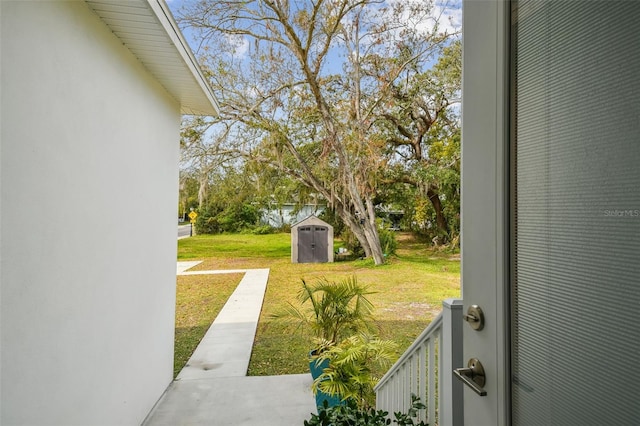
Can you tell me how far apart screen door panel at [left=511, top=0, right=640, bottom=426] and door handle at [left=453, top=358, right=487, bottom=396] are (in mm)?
79

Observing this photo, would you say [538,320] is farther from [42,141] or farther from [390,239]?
[390,239]

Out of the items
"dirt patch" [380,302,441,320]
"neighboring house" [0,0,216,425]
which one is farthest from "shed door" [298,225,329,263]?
"neighboring house" [0,0,216,425]

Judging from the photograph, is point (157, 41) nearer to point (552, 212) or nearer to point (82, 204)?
point (82, 204)

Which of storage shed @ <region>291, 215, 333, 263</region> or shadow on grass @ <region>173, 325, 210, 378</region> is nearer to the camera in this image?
shadow on grass @ <region>173, 325, 210, 378</region>

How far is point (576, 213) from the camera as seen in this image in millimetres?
561

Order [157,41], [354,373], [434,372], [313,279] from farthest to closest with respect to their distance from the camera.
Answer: [313,279] < [354,373] < [157,41] < [434,372]

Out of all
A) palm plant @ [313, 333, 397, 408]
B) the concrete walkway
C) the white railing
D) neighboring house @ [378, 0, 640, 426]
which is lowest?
the concrete walkway

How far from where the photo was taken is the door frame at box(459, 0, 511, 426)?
0.69 m

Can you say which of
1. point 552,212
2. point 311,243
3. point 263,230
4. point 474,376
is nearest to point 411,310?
point 311,243

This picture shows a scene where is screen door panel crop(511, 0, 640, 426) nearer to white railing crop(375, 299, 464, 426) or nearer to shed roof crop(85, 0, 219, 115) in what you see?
white railing crop(375, 299, 464, 426)

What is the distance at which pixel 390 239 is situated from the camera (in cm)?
912

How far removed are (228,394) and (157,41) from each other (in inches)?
93.6

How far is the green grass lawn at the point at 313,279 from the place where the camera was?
3590mm

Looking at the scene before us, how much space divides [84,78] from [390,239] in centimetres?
840
